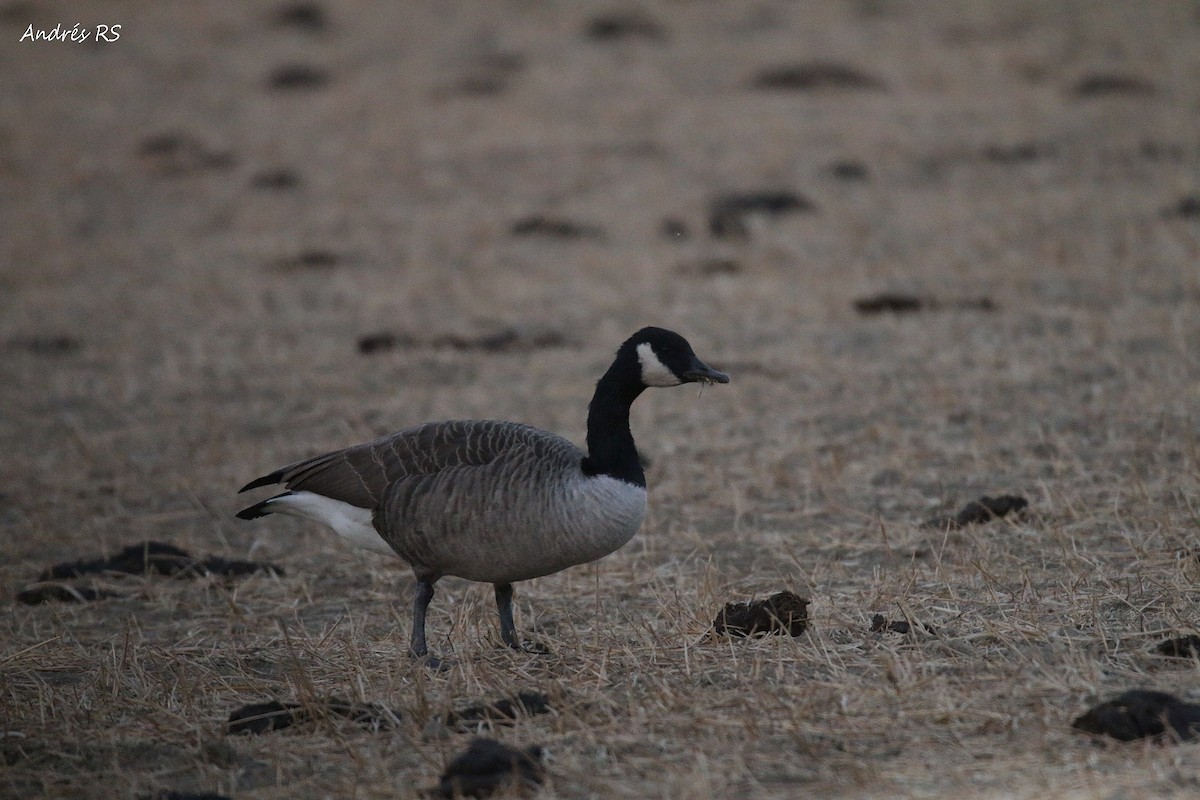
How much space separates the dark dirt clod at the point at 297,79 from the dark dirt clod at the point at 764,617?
20053 mm

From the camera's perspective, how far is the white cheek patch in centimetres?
647

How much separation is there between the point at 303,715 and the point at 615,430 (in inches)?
72.5

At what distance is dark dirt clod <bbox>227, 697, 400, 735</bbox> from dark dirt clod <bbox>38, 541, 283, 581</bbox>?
2.42 m

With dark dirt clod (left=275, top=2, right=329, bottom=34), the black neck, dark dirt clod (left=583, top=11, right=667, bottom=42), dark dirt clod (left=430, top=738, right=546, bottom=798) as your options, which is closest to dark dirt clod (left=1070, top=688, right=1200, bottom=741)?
dark dirt clod (left=430, top=738, right=546, bottom=798)

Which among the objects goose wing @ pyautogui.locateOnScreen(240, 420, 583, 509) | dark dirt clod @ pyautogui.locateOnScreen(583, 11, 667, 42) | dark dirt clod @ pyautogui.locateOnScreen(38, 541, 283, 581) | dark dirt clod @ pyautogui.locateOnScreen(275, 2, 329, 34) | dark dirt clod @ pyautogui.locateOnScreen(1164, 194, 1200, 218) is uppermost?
dark dirt clod @ pyautogui.locateOnScreen(275, 2, 329, 34)

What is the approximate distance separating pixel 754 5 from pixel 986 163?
9663 millimetres

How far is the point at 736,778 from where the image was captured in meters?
4.91

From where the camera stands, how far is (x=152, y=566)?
8070mm

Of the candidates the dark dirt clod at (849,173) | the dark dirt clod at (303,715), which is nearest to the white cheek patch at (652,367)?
the dark dirt clod at (303,715)

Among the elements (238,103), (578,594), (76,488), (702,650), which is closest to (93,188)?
(238,103)

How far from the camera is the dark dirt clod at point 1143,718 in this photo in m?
4.96

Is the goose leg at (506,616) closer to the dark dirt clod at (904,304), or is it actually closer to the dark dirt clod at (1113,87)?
the dark dirt clod at (904,304)

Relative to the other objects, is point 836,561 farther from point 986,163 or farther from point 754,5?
point 754,5

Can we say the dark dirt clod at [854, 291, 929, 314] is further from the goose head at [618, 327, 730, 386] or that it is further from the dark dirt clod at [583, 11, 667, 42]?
the dark dirt clod at [583, 11, 667, 42]
